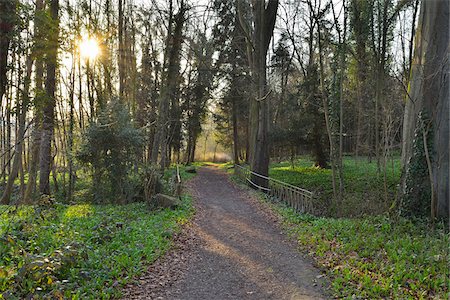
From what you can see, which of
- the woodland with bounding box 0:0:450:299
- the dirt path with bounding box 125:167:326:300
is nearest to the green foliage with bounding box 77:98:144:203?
A: the woodland with bounding box 0:0:450:299

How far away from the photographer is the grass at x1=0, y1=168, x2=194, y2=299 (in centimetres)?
454

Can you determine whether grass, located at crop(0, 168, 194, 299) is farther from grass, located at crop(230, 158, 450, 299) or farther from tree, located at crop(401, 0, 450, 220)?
tree, located at crop(401, 0, 450, 220)

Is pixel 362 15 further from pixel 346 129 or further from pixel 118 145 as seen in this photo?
pixel 118 145

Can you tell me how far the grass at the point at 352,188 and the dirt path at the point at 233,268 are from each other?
3.45 metres

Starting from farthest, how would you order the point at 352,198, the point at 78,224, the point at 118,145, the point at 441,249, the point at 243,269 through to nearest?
the point at 352,198 → the point at 118,145 → the point at 78,224 → the point at 243,269 → the point at 441,249

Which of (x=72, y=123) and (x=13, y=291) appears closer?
(x=13, y=291)

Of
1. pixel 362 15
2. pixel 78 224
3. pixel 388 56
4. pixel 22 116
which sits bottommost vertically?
pixel 78 224

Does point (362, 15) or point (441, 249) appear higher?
point (362, 15)

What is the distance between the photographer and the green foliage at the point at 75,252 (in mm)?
4539

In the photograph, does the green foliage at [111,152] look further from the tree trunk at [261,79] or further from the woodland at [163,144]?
the tree trunk at [261,79]

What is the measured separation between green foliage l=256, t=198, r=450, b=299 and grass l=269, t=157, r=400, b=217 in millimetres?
2545

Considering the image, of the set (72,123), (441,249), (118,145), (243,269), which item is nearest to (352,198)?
(441,249)

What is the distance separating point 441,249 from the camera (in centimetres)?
592

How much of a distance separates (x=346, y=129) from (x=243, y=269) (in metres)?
22.4
